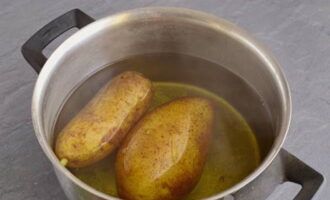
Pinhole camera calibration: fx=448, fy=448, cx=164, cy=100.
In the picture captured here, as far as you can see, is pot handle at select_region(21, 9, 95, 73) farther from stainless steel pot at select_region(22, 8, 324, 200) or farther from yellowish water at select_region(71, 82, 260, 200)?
yellowish water at select_region(71, 82, 260, 200)

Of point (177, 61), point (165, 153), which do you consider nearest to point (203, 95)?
point (177, 61)

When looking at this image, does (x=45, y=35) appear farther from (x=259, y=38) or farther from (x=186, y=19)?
(x=259, y=38)

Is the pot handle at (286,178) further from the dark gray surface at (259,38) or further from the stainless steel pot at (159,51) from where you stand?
the dark gray surface at (259,38)

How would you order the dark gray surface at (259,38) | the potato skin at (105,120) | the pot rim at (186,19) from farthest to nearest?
1. the dark gray surface at (259,38)
2. the potato skin at (105,120)
3. the pot rim at (186,19)

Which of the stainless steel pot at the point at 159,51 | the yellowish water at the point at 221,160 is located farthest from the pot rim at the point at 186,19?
the yellowish water at the point at 221,160

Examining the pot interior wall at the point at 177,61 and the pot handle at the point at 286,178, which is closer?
the pot handle at the point at 286,178

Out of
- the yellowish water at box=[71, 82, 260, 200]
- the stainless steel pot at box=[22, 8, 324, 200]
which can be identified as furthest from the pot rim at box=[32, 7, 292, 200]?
the yellowish water at box=[71, 82, 260, 200]

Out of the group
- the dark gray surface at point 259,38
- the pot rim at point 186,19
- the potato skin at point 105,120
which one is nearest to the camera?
the pot rim at point 186,19
